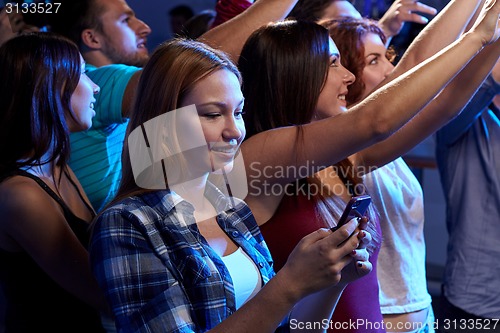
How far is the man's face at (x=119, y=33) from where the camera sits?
7.02ft

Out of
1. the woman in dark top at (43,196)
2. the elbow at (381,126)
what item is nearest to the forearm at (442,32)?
the elbow at (381,126)

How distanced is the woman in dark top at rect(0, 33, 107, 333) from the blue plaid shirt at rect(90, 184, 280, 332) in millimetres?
306

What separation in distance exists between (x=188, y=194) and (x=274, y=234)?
0.96 feet

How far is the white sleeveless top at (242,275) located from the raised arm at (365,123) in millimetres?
259

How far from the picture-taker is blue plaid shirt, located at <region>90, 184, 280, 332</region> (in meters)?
1.11

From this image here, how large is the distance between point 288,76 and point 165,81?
14.7 inches

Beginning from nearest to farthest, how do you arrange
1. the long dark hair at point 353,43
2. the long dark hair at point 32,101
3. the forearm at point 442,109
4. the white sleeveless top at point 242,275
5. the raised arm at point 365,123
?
the white sleeveless top at point 242,275 → the raised arm at point 365,123 → the long dark hair at point 32,101 → the forearm at point 442,109 → the long dark hair at point 353,43

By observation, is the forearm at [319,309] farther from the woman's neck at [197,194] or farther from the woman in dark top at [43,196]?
the woman in dark top at [43,196]

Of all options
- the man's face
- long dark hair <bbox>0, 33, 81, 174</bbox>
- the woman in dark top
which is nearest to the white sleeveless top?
the woman in dark top

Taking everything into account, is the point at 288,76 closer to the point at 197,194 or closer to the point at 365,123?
the point at 365,123

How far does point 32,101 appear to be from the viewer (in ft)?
4.94

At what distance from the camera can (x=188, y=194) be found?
1.30 m

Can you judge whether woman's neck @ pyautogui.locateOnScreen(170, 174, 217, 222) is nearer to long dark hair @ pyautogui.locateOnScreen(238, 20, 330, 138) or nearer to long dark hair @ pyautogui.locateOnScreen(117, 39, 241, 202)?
long dark hair @ pyautogui.locateOnScreen(117, 39, 241, 202)

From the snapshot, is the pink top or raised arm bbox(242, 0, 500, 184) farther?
the pink top
